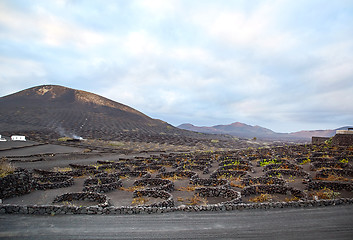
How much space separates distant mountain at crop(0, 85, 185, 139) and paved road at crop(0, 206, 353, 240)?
71915 millimetres

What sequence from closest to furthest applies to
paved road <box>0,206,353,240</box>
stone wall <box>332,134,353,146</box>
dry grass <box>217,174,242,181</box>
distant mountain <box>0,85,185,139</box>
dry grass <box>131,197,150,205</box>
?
paved road <box>0,206,353,240</box>
dry grass <box>131,197,150,205</box>
dry grass <box>217,174,242,181</box>
stone wall <box>332,134,353,146</box>
distant mountain <box>0,85,185,139</box>

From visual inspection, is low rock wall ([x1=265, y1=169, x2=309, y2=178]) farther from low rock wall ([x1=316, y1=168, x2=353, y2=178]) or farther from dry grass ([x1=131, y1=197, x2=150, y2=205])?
dry grass ([x1=131, y1=197, x2=150, y2=205])

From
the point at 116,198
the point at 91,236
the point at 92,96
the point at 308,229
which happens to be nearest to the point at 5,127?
the point at 92,96

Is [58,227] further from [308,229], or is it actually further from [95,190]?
[308,229]

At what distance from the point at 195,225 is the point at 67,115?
384 feet

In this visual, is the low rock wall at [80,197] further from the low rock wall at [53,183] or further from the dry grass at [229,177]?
the dry grass at [229,177]

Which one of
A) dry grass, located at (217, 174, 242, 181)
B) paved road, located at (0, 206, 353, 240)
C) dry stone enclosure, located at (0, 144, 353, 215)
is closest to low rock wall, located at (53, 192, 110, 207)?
dry stone enclosure, located at (0, 144, 353, 215)

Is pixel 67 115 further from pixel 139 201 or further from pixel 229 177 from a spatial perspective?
pixel 139 201

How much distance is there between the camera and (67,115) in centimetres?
11281

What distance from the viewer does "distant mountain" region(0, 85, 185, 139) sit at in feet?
289

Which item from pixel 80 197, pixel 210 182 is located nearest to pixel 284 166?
pixel 210 182

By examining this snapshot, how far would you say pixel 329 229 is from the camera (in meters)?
8.36

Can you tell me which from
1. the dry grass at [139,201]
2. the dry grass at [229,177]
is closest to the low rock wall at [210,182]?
the dry grass at [229,177]

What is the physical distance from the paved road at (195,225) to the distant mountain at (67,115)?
7192 cm
